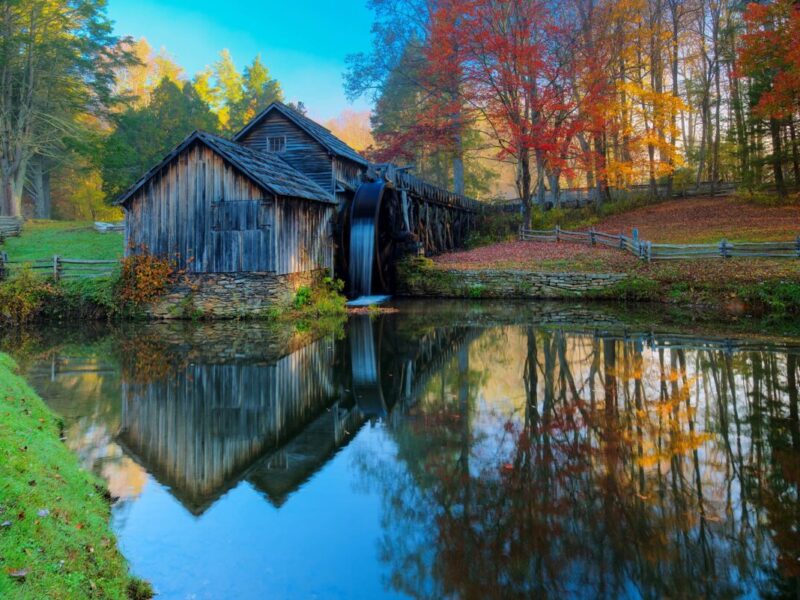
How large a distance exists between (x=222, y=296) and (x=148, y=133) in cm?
2123

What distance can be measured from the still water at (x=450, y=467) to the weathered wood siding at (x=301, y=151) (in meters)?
11.2

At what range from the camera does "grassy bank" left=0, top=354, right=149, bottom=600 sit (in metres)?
3.19

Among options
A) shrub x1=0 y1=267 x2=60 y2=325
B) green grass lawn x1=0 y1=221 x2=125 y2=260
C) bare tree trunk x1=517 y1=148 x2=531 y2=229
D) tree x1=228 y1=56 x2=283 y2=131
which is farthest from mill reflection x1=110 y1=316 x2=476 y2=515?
tree x1=228 y1=56 x2=283 y2=131

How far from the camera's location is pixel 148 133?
107 ft

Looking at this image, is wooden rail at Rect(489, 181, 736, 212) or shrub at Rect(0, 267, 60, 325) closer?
shrub at Rect(0, 267, 60, 325)

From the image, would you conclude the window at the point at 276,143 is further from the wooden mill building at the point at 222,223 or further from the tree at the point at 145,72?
the tree at the point at 145,72

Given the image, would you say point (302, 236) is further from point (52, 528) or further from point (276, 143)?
point (52, 528)

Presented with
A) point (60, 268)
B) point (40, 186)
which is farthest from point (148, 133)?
point (60, 268)

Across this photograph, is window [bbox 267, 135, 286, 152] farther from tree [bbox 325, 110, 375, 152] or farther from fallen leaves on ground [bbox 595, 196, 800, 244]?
tree [bbox 325, 110, 375, 152]

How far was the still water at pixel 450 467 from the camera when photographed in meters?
3.87

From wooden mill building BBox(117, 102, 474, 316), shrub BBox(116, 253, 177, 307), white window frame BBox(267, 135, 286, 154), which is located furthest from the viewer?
white window frame BBox(267, 135, 286, 154)

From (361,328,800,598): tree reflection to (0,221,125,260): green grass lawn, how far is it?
20.0 m

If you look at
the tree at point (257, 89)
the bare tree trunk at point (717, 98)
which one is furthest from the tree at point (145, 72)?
the bare tree trunk at point (717, 98)

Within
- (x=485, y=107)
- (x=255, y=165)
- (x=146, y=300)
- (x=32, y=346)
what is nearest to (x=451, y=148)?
(x=485, y=107)
